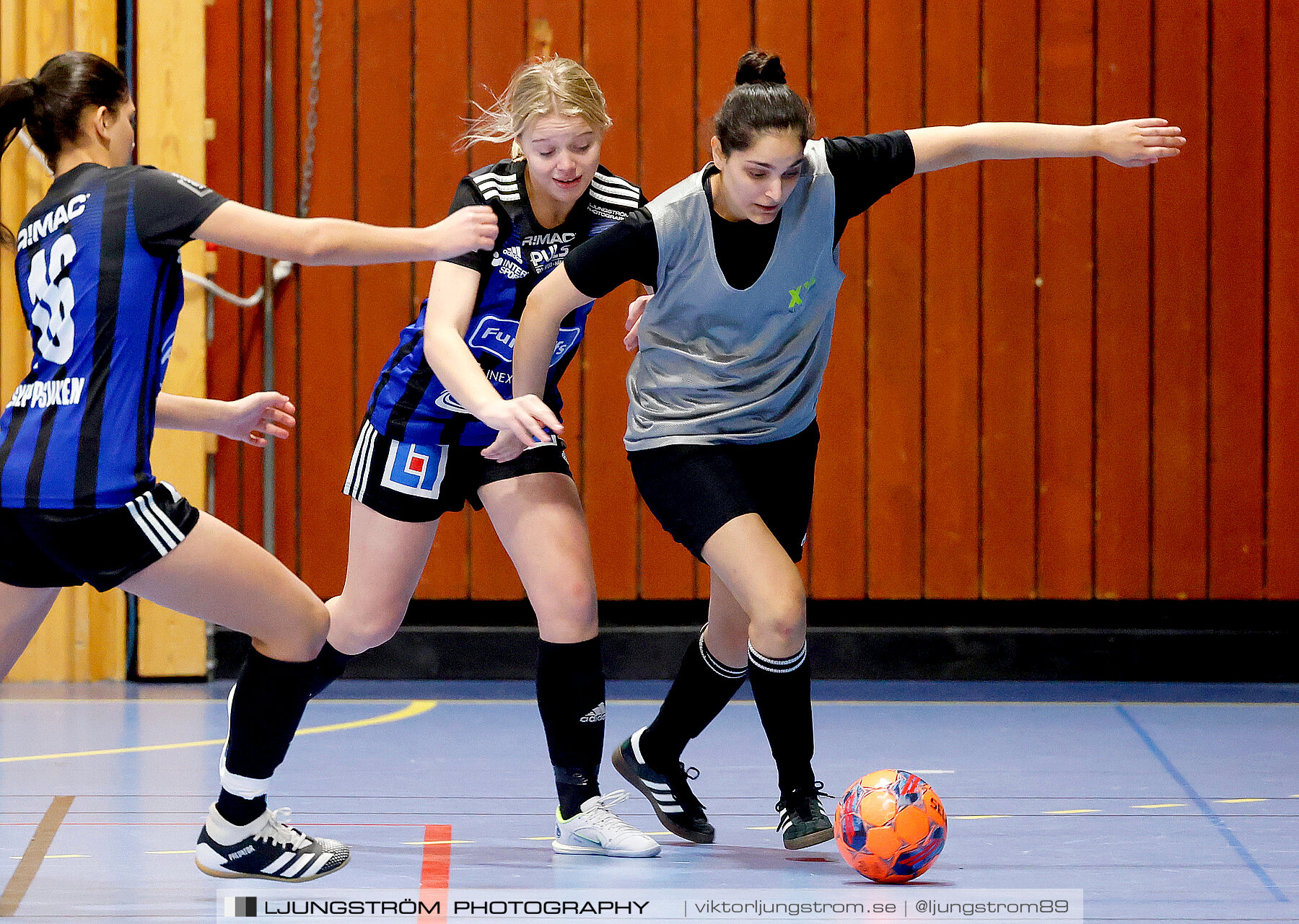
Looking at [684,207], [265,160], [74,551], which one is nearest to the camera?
[74,551]

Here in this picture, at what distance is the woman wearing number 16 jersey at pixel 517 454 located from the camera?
3.43 metres

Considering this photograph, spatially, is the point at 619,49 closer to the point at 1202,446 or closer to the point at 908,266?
the point at 908,266

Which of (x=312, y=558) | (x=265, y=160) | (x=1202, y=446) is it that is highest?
(x=265, y=160)

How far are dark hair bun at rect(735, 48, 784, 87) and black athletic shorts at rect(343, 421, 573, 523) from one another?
952mm

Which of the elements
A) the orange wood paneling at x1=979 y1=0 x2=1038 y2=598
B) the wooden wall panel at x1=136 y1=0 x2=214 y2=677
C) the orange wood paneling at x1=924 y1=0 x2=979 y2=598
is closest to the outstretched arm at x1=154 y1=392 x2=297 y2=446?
the wooden wall panel at x1=136 y1=0 x2=214 y2=677

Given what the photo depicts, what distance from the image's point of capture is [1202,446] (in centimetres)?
636

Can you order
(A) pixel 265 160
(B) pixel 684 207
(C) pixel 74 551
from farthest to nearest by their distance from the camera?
1. (A) pixel 265 160
2. (B) pixel 684 207
3. (C) pixel 74 551

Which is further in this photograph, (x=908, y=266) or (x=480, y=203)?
(x=908, y=266)

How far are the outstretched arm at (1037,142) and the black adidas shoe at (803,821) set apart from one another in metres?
1.45

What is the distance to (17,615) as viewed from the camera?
288 cm

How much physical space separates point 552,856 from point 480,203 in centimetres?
152

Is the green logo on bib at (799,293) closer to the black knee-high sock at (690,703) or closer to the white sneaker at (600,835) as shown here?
the black knee-high sock at (690,703)

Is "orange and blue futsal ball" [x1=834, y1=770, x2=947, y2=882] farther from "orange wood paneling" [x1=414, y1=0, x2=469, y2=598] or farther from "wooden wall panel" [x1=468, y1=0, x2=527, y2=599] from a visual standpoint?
"orange wood paneling" [x1=414, y1=0, x2=469, y2=598]

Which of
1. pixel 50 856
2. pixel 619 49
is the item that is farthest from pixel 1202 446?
pixel 50 856
